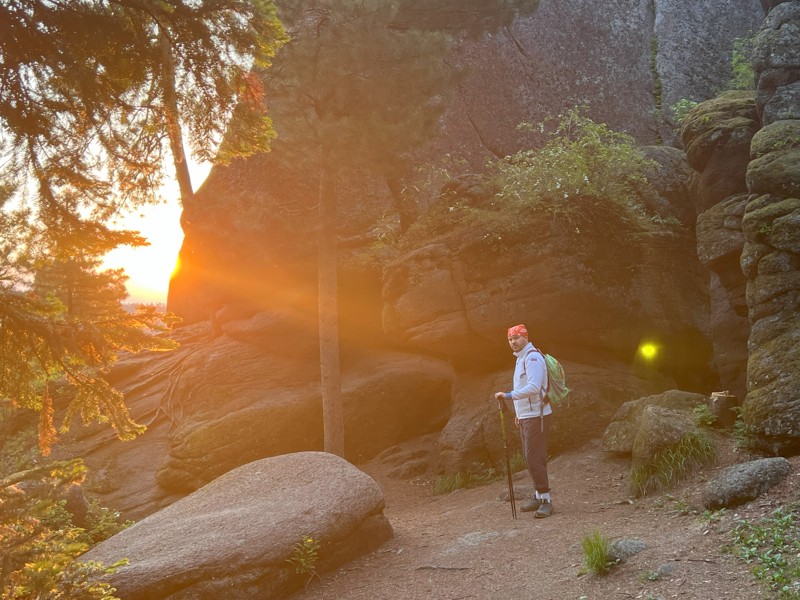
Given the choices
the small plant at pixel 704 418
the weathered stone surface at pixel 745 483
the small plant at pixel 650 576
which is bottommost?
the small plant at pixel 650 576

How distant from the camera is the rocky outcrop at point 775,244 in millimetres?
A: 8531

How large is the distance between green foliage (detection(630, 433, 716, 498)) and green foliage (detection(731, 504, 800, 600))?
222 cm

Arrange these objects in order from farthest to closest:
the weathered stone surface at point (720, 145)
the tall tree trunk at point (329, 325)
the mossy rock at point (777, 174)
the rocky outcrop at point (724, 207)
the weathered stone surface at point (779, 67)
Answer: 1. the tall tree trunk at point (329, 325)
2. the weathered stone surface at point (720, 145)
3. the rocky outcrop at point (724, 207)
4. the weathered stone surface at point (779, 67)
5. the mossy rock at point (777, 174)

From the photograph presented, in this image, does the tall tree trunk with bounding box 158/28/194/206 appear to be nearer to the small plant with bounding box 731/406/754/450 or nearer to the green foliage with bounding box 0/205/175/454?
the green foliage with bounding box 0/205/175/454

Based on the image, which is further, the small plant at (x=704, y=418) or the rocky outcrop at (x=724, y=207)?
the rocky outcrop at (x=724, y=207)

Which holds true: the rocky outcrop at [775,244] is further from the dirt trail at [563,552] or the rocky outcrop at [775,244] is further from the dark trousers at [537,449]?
the dark trousers at [537,449]

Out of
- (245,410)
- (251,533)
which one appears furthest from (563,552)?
(245,410)

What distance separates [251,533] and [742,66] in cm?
1888

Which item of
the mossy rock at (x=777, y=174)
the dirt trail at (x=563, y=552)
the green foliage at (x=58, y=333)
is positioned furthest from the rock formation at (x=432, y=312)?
the green foliage at (x=58, y=333)

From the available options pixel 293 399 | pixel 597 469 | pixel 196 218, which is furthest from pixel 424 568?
pixel 196 218

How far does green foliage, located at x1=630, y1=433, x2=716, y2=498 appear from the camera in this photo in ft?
29.6

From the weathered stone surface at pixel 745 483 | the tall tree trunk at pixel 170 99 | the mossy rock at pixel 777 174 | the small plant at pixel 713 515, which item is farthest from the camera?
the mossy rock at pixel 777 174

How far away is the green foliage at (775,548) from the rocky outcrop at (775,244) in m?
1.90

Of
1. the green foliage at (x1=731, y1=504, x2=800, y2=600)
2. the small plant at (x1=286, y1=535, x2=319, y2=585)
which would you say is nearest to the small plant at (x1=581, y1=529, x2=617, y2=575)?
the green foliage at (x1=731, y1=504, x2=800, y2=600)
